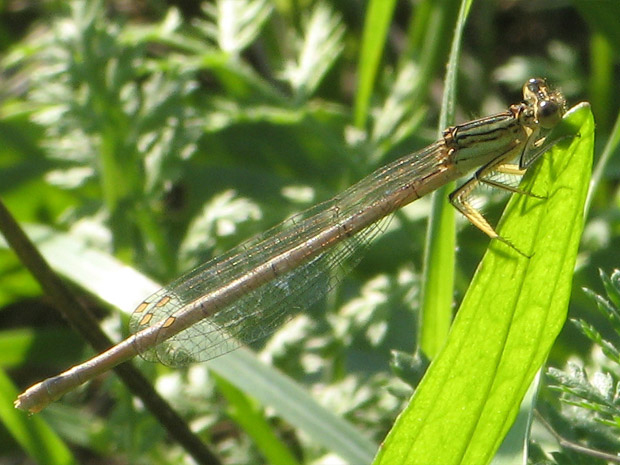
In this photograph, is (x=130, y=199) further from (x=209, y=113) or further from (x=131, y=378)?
(x=131, y=378)

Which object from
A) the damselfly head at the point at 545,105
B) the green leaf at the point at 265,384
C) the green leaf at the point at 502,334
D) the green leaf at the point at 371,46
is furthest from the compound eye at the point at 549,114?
the green leaf at the point at 371,46

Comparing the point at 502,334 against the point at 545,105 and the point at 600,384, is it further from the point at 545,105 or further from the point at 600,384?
the point at 545,105

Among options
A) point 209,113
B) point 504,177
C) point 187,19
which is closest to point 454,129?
point 504,177

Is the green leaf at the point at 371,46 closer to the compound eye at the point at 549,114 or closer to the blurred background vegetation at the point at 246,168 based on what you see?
the blurred background vegetation at the point at 246,168

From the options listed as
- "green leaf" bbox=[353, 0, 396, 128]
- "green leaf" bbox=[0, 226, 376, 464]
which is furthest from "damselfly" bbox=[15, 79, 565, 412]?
"green leaf" bbox=[353, 0, 396, 128]

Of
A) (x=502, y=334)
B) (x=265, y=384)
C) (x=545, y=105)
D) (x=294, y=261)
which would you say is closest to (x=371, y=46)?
(x=294, y=261)

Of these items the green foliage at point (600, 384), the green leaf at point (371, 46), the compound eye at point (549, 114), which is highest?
the green leaf at point (371, 46)
